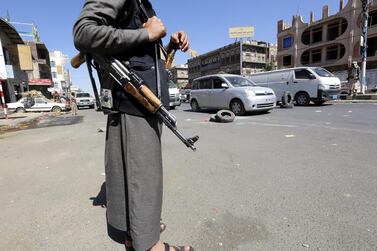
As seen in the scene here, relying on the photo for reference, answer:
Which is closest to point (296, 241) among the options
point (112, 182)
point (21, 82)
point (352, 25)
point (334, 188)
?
point (334, 188)

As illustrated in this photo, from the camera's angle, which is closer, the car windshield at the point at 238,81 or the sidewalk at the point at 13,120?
the car windshield at the point at 238,81

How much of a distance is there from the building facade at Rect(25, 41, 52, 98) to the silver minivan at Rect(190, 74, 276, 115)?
36.5 metres

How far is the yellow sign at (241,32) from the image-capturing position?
1719 inches

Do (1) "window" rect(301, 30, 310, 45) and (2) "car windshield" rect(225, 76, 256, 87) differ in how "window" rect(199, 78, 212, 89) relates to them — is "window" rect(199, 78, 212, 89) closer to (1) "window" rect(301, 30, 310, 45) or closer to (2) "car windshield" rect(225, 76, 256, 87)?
(2) "car windshield" rect(225, 76, 256, 87)

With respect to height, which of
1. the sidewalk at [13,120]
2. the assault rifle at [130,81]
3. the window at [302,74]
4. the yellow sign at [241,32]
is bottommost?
the sidewalk at [13,120]

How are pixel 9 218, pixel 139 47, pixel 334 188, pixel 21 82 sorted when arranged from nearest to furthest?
pixel 139 47, pixel 9 218, pixel 334 188, pixel 21 82

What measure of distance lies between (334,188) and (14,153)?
5706 millimetres

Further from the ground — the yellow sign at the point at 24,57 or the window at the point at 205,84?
the yellow sign at the point at 24,57

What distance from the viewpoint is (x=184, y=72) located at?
88.4m

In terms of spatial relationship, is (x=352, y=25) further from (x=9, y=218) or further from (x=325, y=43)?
(x=9, y=218)

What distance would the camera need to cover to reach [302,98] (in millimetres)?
13227

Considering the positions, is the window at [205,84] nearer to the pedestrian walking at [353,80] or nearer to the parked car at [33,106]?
the pedestrian walking at [353,80]

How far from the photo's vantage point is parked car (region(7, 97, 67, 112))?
21.2m

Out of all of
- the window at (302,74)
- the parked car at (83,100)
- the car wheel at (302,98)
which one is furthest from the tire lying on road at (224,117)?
the parked car at (83,100)
